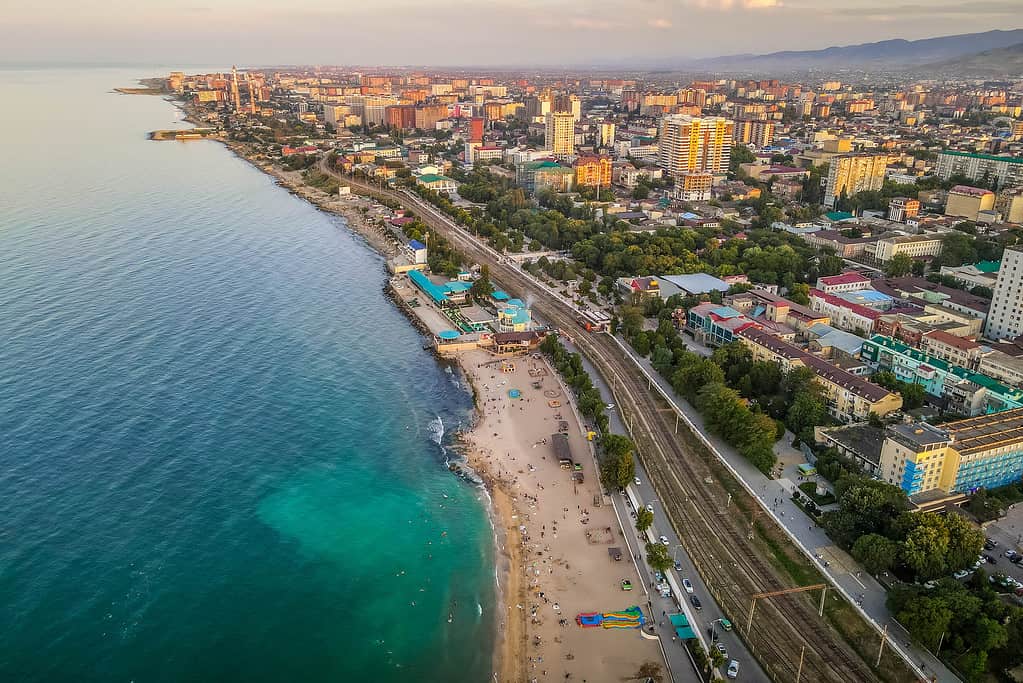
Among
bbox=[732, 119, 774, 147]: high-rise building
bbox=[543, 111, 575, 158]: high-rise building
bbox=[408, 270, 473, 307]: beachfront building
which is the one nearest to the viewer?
bbox=[408, 270, 473, 307]: beachfront building

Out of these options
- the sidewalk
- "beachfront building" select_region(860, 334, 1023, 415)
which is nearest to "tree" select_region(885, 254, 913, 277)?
"beachfront building" select_region(860, 334, 1023, 415)

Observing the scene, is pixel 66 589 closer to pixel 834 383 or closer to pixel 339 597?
pixel 339 597

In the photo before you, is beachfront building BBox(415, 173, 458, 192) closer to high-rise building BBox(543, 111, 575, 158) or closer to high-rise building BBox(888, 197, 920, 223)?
high-rise building BBox(543, 111, 575, 158)

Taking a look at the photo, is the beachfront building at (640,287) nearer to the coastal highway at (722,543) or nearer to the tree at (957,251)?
the coastal highway at (722,543)

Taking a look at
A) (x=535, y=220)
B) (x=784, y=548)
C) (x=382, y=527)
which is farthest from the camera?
(x=535, y=220)

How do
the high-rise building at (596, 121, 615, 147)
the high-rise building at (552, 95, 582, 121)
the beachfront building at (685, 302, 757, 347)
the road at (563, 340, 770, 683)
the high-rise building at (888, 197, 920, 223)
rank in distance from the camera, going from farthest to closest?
the high-rise building at (552, 95, 582, 121) < the high-rise building at (596, 121, 615, 147) < the high-rise building at (888, 197, 920, 223) < the beachfront building at (685, 302, 757, 347) < the road at (563, 340, 770, 683)

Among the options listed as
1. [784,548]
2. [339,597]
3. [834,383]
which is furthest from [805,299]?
[339,597]

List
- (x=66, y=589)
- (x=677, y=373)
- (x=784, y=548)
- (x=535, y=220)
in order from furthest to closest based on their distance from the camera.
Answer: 1. (x=535, y=220)
2. (x=677, y=373)
3. (x=784, y=548)
4. (x=66, y=589)

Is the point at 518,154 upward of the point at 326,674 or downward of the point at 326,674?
Answer: upward
